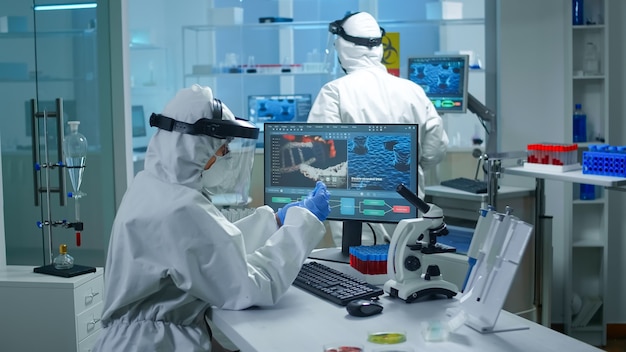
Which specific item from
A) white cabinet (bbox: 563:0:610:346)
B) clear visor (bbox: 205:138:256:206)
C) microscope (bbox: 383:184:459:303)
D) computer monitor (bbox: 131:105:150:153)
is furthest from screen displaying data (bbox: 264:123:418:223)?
computer monitor (bbox: 131:105:150:153)

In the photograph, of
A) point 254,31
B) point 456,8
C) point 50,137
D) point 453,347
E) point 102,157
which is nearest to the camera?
point 453,347

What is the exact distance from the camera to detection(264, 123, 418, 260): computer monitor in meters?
2.52

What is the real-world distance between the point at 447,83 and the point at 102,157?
1.99 m

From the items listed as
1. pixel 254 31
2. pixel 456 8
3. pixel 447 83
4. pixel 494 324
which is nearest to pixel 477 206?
pixel 447 83

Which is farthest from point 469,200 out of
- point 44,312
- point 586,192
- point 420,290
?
point 44,312

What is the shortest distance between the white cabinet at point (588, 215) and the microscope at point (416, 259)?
96.6 inches

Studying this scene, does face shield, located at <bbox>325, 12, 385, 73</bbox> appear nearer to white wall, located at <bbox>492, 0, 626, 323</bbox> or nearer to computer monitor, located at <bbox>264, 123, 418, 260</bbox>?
white wall, located at <bbox>492, 0, 626, 323</bbox>

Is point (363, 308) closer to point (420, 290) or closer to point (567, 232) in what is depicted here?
point (420, 290)

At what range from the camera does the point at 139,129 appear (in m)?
5.32

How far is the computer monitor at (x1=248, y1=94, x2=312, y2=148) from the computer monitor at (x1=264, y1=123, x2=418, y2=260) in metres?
2.85

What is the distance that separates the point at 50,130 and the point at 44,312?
1.05m

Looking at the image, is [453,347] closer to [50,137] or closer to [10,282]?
[10,282]

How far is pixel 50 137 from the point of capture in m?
3.72

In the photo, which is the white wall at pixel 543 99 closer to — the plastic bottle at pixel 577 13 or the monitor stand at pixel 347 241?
the plastic bottle at pixel 577 13
